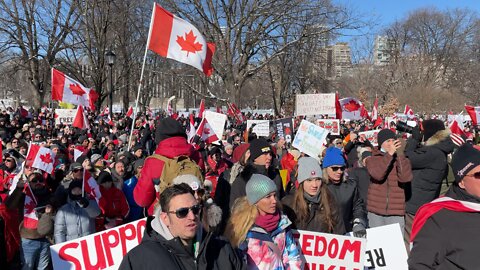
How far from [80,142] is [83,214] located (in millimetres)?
7433

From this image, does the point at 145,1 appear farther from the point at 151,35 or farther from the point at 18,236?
the point at 18,236

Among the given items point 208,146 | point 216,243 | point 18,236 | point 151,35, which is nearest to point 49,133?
point 208,146

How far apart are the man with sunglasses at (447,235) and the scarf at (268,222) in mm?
1174

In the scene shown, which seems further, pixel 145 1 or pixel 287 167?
pixel 145 1

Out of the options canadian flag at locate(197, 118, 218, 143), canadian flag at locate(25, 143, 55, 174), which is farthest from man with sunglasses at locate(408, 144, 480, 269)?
canadian flag at locate(197, 118, 218, 143)

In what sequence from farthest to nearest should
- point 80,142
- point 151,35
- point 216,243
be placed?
point 80,142
point 151,35
point 216,243

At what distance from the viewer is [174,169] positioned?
4242 mm

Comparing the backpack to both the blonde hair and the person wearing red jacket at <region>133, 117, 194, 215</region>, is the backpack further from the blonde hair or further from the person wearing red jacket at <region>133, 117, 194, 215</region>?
the blonde hair

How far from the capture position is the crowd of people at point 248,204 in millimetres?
2811

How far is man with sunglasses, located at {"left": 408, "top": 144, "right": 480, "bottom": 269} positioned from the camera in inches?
107

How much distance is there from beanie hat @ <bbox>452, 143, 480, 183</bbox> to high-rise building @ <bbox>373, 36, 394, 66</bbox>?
64756mm

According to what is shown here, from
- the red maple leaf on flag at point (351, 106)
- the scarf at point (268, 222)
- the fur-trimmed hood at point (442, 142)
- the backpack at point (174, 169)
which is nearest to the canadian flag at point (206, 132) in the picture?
the fur-trimmed hood at point (442, 142)

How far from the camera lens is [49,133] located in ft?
57.8

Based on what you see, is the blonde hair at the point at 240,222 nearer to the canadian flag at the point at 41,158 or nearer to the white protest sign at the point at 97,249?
the white protest sign at the point at 97,249
